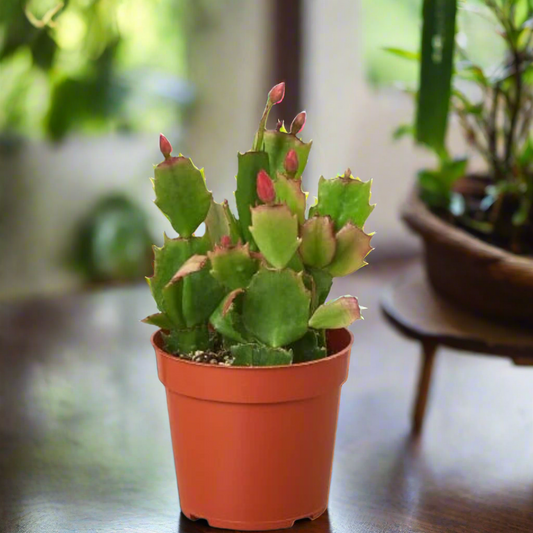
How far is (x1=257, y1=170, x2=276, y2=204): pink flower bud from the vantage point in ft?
2.21

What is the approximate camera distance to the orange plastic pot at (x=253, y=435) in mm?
721

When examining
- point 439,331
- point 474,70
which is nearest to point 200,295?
point 439,331

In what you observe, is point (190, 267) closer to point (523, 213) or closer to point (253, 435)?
point (253, 435)

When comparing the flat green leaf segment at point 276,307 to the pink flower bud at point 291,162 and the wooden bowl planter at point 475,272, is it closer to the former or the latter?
the pink flower bud at point 291,162

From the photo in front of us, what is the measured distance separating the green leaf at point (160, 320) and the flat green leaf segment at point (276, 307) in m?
0.09

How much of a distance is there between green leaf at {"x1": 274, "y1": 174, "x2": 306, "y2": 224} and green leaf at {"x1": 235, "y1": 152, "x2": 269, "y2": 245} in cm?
3

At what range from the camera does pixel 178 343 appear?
2.59 feet

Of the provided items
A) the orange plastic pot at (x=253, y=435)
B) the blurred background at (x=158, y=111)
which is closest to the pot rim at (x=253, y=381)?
the orange plastic pot at (x=253, y=435)

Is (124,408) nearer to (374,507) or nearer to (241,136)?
(374,507)

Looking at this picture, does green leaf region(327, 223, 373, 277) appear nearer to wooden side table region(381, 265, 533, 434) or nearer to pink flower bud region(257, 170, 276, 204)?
pink flower bud region(257, 170, 276, 204)

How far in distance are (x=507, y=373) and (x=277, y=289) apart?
920 mm

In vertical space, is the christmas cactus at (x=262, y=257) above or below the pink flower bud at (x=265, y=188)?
below

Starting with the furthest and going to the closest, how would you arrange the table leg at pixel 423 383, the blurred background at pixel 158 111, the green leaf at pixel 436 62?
the blurred background at pixel 158 111
the table leg at pixel 423 383
the green leaf at pixel 436 62

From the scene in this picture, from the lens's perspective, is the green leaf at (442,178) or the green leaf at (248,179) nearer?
the green leaf at (248,179)
